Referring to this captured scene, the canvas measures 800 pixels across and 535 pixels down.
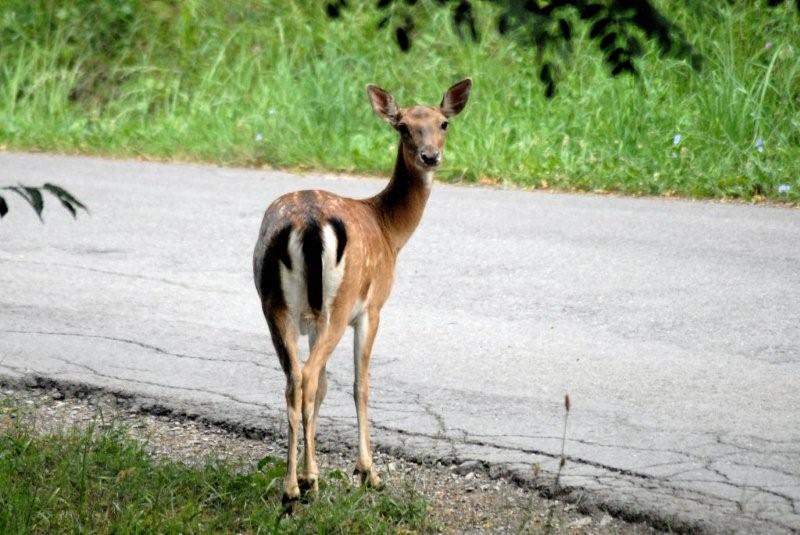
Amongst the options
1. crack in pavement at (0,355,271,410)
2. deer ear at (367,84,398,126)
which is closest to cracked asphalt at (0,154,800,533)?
crack in pavement at (0,355,271,410)

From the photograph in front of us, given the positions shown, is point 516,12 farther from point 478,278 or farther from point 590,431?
point 478,278

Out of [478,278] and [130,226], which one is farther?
[130,226]

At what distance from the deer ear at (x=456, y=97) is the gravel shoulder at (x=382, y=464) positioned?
1.71m

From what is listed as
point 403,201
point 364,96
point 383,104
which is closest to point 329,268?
point 403,201

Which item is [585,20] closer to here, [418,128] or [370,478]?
[370,478]

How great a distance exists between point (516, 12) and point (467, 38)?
495mm

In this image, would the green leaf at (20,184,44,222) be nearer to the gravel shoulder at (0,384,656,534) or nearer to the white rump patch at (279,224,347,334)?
the white rump patch at (279,224,347,334)

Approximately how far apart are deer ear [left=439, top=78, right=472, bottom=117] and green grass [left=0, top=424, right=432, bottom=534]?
1.94 m

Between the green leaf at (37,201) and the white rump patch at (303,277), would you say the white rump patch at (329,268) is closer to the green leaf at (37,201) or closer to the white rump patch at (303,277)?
the white rump patch at (303,277)

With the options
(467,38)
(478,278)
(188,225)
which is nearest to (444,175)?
(188,225)

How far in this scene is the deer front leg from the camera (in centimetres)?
502

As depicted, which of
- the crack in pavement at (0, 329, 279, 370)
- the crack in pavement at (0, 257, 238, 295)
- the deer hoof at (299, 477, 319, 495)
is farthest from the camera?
the crack in pavement at (0, 257, 238, 295)

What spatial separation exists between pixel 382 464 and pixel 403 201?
115 centimetres

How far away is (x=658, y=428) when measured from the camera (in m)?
5.69
